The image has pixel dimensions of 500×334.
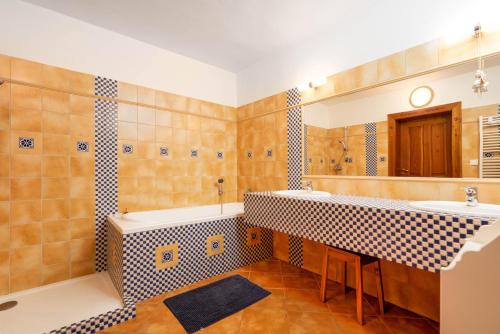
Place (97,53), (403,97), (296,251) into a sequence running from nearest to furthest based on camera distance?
(403,97)
(97,53)
(296,251)

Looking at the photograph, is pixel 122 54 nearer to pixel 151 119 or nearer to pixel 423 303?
pixel 151 119

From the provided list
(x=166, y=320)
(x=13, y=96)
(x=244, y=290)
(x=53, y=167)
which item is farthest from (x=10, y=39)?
(x=244, y=290)

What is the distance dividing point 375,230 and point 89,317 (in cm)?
202

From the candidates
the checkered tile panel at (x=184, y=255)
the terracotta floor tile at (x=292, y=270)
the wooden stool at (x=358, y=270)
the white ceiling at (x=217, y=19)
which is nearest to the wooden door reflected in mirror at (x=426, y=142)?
the wooden stool at (x=358, y=270)

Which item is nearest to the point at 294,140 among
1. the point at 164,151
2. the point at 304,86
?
the point at 304,86

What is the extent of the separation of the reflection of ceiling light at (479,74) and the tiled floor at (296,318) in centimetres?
168

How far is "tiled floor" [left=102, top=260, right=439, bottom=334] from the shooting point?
163cm

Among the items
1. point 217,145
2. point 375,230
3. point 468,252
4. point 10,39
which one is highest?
point 10,39

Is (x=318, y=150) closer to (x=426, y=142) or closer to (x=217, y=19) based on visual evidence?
(x=426, y=142)

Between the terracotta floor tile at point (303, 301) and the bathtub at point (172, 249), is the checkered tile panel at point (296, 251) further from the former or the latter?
the terracotta floor tile at point (303, 301)

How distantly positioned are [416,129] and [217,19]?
2092 millimetres

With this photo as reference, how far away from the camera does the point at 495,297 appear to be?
1.87ft

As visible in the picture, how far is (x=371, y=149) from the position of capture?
6.89 feet

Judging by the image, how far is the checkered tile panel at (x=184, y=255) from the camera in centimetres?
195
